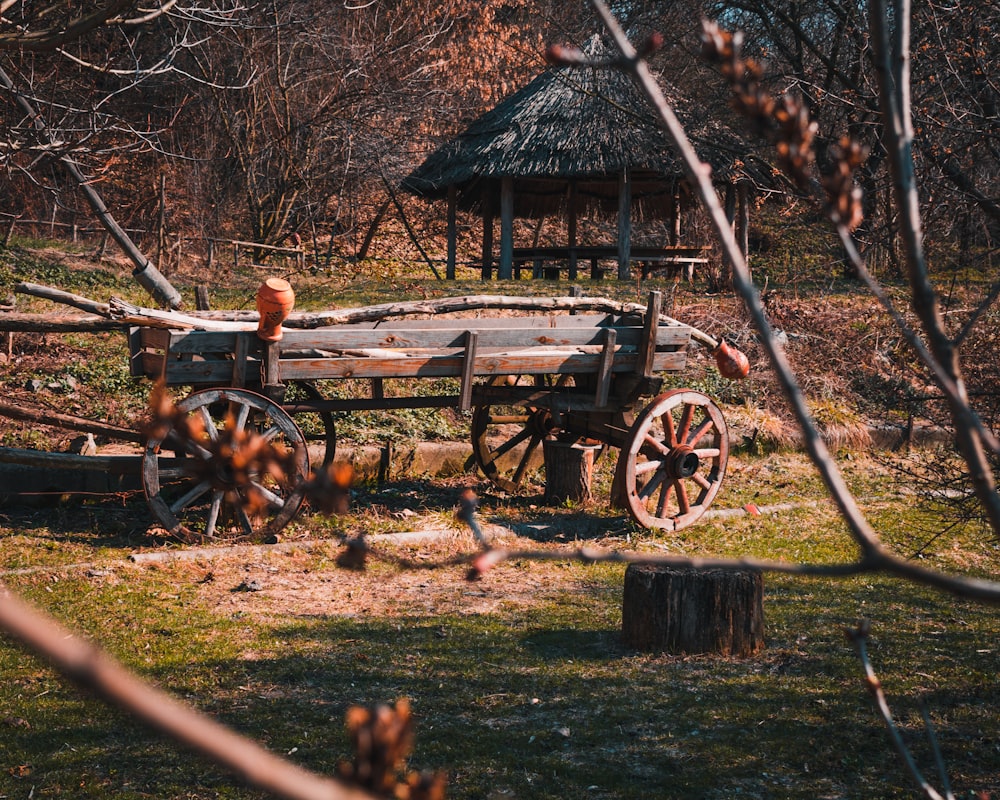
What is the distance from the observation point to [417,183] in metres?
21.8

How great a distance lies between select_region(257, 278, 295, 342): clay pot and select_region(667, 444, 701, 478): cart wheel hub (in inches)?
121

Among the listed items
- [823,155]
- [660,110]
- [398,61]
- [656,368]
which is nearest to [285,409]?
[656,368]

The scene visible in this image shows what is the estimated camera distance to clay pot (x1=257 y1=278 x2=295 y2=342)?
6.68 meters

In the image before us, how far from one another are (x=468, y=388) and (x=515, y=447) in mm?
2147

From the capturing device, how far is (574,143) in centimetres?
1862

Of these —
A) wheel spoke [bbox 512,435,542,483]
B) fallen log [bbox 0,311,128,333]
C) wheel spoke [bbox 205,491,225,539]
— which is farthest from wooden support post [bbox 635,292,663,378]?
fallen log [bbox 0,311,128,333]

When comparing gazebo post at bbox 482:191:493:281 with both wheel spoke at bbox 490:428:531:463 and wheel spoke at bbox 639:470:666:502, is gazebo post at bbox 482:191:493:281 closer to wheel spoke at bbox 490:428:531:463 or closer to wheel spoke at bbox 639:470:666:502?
wheel spoke at bbox 490:428:531:463

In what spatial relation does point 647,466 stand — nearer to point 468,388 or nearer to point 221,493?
point 468,388

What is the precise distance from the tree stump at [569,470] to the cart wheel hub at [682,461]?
874mm

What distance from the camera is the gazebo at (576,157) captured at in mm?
18203

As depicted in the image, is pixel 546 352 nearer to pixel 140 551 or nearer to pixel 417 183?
pixel 140 551

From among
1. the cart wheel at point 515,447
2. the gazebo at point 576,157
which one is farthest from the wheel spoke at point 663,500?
the gazebo at point 576,157

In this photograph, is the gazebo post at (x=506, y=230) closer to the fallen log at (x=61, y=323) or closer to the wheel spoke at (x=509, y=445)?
the wheel spoke at (x=509, y=445)

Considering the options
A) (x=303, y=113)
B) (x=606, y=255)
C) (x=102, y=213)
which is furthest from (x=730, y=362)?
(x=303, y=113)
